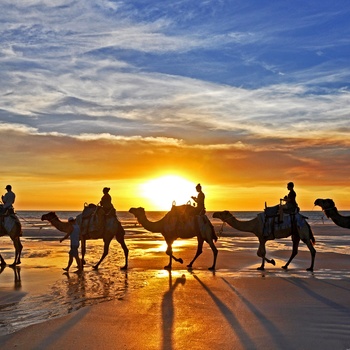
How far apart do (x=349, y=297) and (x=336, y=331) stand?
3.33 metres

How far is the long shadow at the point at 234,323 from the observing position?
296 inches

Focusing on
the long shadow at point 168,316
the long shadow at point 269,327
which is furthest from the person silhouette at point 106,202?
the long shadow at point 269,327

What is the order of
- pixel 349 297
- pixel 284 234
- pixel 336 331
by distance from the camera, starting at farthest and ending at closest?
pixel 284 234, pixel 349 297, pixel 336 331

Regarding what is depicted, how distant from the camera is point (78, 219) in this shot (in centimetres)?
1727

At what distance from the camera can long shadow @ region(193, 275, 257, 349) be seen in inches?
296

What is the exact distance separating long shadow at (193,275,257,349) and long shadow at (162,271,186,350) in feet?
2.97

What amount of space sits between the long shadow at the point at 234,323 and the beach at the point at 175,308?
0.02m

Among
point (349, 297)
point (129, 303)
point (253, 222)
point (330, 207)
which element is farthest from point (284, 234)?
point (129, 303)

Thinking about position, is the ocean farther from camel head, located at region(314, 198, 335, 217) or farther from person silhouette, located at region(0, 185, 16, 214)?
camel head, located at region(314, 198, 335, 217)

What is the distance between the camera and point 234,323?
871 centimetres

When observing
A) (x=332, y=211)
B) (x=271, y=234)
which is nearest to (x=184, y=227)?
(x=271, y=234)

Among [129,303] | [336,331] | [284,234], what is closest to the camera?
[336,331]

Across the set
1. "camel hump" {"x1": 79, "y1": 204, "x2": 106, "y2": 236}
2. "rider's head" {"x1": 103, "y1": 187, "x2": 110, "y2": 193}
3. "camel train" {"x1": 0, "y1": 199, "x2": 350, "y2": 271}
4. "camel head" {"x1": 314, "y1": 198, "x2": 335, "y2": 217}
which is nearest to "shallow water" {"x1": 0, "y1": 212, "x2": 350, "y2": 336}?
"camel train" {"x1": 0, "y1": 199, "x2": 350, "y2": 271}

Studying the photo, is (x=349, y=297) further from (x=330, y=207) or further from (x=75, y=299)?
(x=75, y=299)
